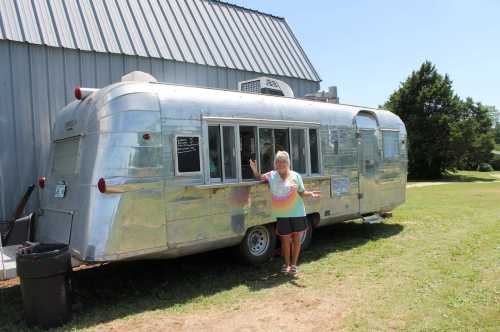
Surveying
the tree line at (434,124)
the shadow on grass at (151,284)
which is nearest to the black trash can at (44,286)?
the shadow on grass at (151,284)

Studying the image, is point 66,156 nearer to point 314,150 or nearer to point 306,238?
point 314,150

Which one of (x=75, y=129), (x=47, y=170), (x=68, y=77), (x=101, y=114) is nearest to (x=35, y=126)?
(x=68, y=77)

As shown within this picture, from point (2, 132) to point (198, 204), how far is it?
12.5ft

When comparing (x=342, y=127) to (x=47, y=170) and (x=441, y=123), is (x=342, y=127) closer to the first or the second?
(x=47, y=170)

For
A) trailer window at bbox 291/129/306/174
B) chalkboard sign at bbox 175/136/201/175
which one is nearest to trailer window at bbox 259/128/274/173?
trailer window at bbox 291/129/306/174

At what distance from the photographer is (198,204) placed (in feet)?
19.0

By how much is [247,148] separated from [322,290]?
2.31 meters

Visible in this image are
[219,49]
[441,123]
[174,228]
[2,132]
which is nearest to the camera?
[174,228]

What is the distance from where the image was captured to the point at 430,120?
110 feet

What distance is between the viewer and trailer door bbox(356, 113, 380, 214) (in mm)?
8633

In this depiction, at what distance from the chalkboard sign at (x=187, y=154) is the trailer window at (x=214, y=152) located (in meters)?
0.27

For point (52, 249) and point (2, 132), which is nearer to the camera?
point (52, 249)

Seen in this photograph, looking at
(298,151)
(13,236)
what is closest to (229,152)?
(298,151)

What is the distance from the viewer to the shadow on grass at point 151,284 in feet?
16.8
